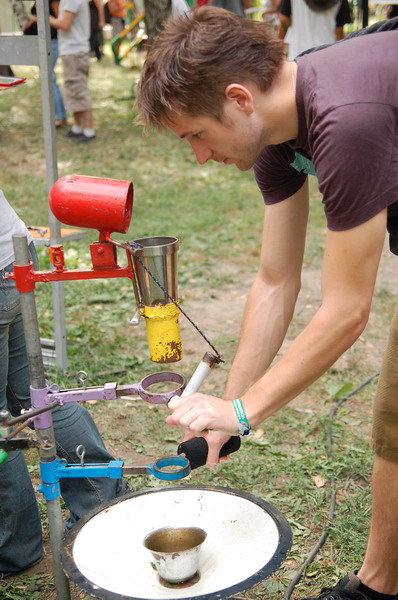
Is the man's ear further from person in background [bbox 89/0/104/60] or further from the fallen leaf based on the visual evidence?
person in background [bbox 89/0/104/60]

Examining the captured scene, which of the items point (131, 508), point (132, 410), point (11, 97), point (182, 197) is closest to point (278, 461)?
point (132, 410)

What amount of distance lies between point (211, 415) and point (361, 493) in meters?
1.37

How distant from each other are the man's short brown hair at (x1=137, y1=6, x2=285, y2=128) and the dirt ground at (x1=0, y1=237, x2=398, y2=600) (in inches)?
71.3

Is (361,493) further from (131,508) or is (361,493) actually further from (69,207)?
(69,207)

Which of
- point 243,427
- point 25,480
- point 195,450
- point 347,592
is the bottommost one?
point 347,592

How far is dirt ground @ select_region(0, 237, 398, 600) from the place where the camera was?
10.9 ft

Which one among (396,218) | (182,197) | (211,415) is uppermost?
(396,218)

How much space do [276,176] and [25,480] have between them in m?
1.22

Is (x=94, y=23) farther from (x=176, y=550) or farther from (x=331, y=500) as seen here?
(x=176, y=550)

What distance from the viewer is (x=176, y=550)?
1876mm

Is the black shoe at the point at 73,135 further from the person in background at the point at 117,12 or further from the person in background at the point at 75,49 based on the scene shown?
the person in background at the point at 117,12

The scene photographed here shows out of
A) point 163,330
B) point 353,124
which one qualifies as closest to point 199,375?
point 163,330

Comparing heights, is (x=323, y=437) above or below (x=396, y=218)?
below

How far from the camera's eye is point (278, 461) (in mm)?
3092
